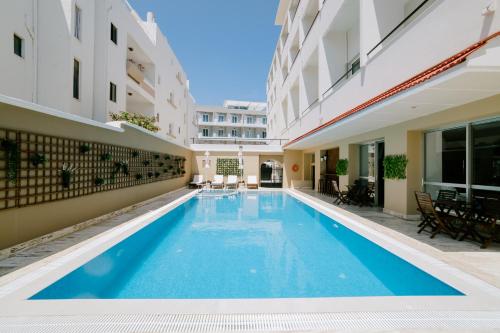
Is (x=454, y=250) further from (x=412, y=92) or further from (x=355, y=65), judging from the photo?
(x=355, y=65)

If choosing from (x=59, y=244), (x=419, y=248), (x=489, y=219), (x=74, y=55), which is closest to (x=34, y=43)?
(x=74, y=55)

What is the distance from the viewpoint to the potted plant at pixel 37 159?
5.36 m

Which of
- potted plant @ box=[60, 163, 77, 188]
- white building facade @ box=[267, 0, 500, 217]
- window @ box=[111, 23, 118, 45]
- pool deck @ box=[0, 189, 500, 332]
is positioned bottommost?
pool deck @ box=[0, 189, 500, 332]

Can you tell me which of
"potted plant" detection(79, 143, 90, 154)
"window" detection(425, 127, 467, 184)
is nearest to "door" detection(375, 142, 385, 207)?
"window" detection(425, 127, 467, 184)

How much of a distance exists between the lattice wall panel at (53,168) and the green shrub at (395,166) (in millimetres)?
9763

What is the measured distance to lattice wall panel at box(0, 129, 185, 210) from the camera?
4.88 metres

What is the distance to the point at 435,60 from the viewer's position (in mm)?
5516

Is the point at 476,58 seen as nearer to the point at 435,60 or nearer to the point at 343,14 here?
the point at 435,60

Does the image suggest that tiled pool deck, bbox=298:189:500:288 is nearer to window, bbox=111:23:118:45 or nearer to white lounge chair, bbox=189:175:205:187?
white lounge chair, bbox=189:175:205:187

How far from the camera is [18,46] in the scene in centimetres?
834

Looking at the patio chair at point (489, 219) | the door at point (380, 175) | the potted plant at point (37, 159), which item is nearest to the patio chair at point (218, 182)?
the door at point (380, 175)

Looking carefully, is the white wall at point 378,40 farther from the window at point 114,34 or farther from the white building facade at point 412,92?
the window at point 114,34

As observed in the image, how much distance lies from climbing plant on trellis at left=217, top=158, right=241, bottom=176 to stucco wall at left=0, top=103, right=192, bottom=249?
34.0 feet

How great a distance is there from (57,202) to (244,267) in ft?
16.5
